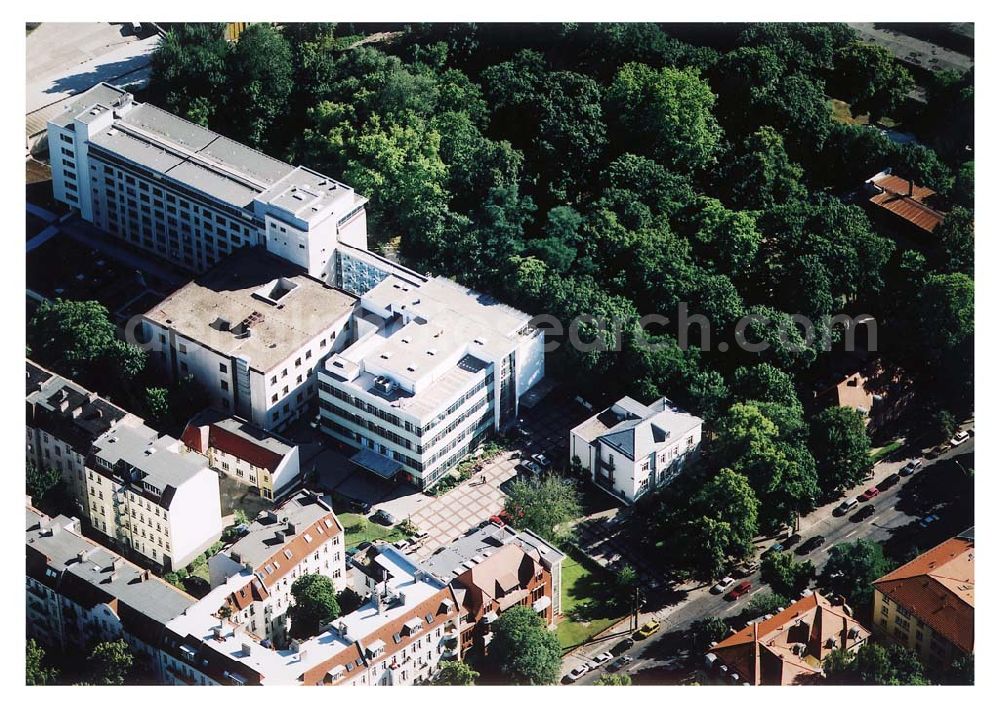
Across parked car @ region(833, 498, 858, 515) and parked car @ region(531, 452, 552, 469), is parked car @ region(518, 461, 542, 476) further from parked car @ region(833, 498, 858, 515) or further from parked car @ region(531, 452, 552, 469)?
parked car @ region(833, 498, 858, 515)

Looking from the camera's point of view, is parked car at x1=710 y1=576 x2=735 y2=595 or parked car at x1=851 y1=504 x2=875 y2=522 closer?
parked car at x1=710 y1=576 x2=735 y2=595

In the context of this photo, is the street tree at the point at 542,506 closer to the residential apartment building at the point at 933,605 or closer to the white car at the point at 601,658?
the white car at the point at 601,658

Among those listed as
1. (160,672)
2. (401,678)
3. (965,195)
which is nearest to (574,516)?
(401,678)

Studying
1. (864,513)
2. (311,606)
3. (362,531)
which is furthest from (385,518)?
(864,513)

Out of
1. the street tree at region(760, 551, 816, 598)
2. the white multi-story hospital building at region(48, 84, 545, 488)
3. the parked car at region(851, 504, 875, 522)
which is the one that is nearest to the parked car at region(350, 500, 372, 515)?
the white multi-story hospital building at region(48, 84, 545, 488)

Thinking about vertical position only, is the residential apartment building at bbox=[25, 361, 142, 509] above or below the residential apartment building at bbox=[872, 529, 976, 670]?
above

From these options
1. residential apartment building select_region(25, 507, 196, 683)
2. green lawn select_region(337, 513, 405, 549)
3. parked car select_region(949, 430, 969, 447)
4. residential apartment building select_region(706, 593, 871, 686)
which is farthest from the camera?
parked car select_region(949, 430, 969, 447)

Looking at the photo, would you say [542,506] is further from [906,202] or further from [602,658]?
[906,202]
